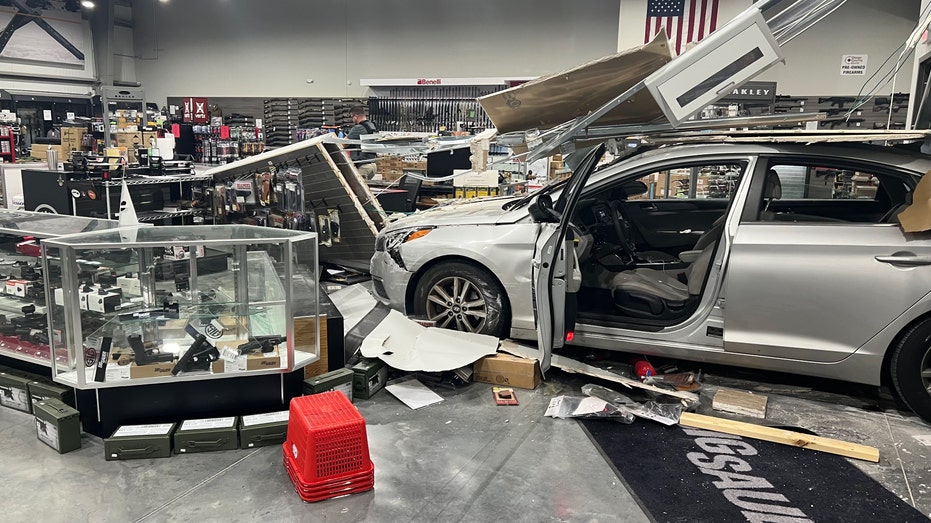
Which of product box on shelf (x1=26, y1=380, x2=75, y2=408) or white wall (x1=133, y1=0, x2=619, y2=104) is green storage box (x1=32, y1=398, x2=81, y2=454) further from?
white wall (x1=133, y1=0, x2=619, y2=104)

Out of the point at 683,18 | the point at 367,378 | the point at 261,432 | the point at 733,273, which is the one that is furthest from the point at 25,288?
the point at 683,18

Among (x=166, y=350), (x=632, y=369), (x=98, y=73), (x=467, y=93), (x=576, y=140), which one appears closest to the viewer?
(x=166, y=350)

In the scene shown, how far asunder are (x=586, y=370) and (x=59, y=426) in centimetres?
281

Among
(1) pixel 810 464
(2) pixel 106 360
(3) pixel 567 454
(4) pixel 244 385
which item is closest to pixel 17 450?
(2) pixel 106 360

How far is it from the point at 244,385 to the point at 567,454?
1.70 metres

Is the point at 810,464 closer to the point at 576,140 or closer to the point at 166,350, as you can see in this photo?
the point at 576,140

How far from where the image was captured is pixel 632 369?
423 cm

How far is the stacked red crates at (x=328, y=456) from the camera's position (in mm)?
2695

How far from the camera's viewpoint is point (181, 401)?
3273 millimetres

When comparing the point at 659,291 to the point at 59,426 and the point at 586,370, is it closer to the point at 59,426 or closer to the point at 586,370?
the point at 586,370

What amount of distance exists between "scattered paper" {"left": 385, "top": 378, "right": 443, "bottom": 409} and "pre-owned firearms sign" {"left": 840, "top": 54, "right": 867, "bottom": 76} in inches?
422

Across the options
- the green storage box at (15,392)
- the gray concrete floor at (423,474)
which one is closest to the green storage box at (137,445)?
the gray concrete floor at (423,474)

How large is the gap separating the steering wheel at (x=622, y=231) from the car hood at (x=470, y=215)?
2.44 feet

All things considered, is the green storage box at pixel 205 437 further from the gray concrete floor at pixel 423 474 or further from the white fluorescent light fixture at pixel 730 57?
the white fluorescent light fixture at pixel 730 57
